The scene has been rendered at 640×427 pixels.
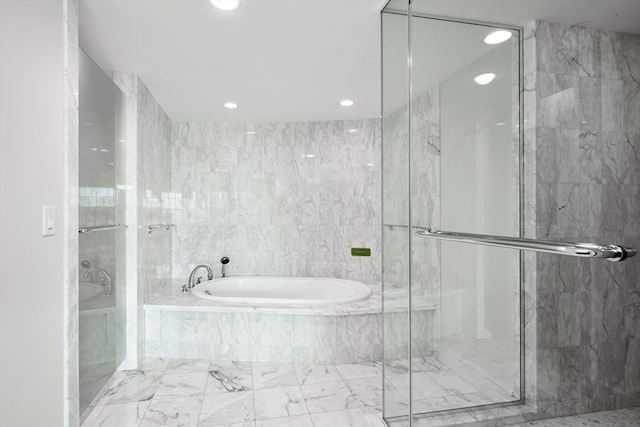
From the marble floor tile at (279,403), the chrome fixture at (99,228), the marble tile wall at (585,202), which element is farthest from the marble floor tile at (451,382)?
the chrome fixture at (99,228)

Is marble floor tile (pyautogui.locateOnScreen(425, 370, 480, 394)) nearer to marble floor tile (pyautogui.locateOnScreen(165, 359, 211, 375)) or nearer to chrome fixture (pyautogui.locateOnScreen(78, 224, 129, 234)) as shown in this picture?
marble floor tile (pyautogui.locateOnScreen(165, 359, 211, 375))

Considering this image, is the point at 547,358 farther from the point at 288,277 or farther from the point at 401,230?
the point at 288,277

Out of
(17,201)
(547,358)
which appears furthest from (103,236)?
(547,358)

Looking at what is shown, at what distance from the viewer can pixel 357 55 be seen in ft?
7.47

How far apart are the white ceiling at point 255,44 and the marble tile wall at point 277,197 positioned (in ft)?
2.24

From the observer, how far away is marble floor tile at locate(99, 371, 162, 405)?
2111 mm

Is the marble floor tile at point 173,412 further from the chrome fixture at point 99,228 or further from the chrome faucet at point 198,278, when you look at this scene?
the chrome faucet at point 198,278

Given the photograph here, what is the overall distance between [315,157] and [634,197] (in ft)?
11.1

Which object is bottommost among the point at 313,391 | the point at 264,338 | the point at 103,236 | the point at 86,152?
the point at 313,391

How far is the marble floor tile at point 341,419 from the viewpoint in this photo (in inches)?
72.6

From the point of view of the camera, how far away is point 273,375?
2.42m

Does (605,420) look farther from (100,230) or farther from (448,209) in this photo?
(100,230)

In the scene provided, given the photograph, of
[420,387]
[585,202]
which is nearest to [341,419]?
[420,387]

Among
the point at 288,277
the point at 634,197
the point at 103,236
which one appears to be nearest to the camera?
the point at 634,197
